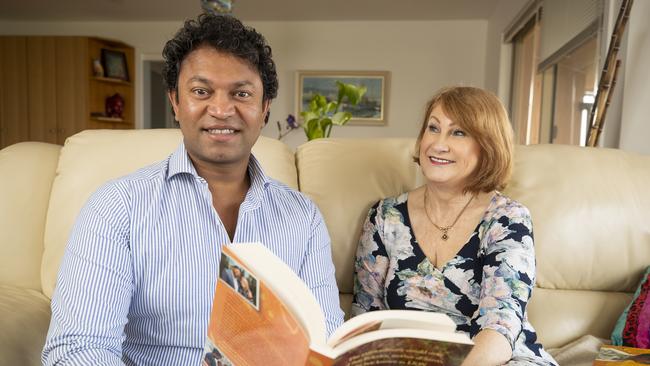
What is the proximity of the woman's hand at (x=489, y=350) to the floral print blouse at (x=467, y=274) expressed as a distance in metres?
0.02

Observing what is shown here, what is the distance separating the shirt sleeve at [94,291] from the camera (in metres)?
0.92

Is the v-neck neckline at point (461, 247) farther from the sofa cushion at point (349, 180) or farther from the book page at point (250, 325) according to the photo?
the book page at point (250, 325)

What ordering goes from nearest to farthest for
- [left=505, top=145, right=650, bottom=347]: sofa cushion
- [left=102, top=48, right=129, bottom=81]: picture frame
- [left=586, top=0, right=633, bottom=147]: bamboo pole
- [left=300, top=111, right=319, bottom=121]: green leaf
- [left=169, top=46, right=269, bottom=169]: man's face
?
[left=169, top=46, right=269, bottom=169]: man's face
[left=505, top=145, right=650, bottom=347]: sofa cushion
[left=586, top=0, right=633, bottom=147]: bamboo pole
[left=300, top=111, right=319, bottom=121]: green leaf
[left=102, top=48, right=129, bottom=81]: picture frame

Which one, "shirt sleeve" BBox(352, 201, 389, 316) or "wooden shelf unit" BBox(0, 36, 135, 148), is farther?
"wooden shelf unit" BBox(0, 36, 135, 148)

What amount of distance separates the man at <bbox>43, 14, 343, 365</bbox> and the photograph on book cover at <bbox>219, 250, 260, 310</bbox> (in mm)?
371

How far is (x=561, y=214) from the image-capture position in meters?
1.57

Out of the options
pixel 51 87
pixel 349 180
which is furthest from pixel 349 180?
pixel 51 87

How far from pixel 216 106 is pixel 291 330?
578 millimetres

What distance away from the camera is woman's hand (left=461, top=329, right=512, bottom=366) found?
113cm

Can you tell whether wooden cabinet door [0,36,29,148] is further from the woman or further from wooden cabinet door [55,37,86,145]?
the woman

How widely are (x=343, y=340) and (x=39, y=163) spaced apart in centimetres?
128

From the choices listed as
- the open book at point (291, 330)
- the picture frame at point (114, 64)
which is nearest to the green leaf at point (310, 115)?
the open book at point (291, 330)

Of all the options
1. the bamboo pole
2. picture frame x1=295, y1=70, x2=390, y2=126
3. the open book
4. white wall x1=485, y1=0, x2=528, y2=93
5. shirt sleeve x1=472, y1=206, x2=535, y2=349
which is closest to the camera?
the open book

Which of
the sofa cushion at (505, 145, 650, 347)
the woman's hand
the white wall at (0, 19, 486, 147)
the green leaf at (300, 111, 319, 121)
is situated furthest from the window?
the woman's hand
